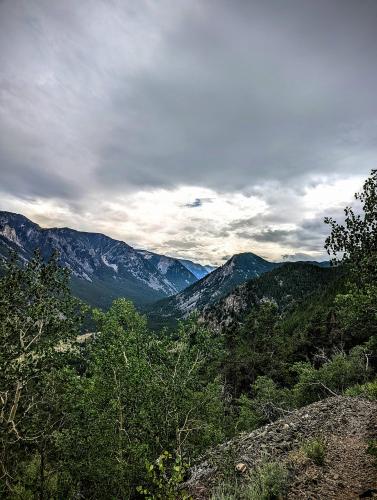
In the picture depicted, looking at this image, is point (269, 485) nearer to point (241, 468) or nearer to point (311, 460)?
point (311, 460)

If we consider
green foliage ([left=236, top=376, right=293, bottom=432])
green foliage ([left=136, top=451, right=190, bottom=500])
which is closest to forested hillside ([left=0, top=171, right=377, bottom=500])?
green foliage ([left=136, top=451, right=190, bottom=500])

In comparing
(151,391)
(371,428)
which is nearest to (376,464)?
(371,428)

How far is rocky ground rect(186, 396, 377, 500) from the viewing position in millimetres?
9158

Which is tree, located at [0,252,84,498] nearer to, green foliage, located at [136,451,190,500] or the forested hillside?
the forested hillside

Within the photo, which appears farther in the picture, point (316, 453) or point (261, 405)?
point (261, 405)

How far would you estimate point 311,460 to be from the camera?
34.8 ft

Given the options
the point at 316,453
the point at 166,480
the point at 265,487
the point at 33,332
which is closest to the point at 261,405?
the point at 316,453

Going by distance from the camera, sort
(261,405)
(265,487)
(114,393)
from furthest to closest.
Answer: (261,405), (114,393), (265,487)

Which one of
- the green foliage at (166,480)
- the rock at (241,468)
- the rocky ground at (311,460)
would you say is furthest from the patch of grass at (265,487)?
the green foliage at (166,480)

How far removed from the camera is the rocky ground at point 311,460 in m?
9.16

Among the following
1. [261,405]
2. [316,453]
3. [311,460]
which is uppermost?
[316,453]

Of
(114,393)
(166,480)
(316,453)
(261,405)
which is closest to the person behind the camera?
(166,480)

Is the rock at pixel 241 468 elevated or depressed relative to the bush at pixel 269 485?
depressed

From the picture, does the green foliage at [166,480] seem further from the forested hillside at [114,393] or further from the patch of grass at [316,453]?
the patch of grass at [316,453]
